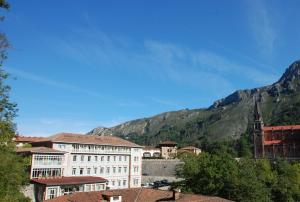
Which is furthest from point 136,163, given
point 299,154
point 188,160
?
point 299,154

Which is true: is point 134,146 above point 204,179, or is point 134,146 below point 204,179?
above

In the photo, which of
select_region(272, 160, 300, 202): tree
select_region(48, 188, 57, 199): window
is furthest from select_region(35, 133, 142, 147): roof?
select_region(272, 160, 300, 202): tree

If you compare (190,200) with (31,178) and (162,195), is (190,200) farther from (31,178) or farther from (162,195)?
(31,178)

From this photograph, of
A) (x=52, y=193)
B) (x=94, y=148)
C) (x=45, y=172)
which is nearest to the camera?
(x=52, y=193)

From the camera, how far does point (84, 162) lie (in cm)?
7231

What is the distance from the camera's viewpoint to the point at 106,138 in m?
81.4

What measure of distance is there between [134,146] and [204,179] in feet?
102

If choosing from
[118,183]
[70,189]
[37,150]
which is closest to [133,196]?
[70,189]

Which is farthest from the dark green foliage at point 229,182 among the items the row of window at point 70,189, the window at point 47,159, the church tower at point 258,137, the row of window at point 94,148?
the church tower at point 258,137

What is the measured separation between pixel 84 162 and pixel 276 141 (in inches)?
3973

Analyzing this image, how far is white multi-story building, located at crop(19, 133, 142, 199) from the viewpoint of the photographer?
59688 millimetres

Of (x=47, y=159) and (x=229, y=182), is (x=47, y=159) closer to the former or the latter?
(x=47, y=159)

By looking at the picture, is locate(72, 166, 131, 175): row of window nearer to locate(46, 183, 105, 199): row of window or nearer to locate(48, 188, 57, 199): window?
locate(46, 183, 105, 199): row of window

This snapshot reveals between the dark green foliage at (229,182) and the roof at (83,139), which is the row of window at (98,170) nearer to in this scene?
the roof at (83,139)
